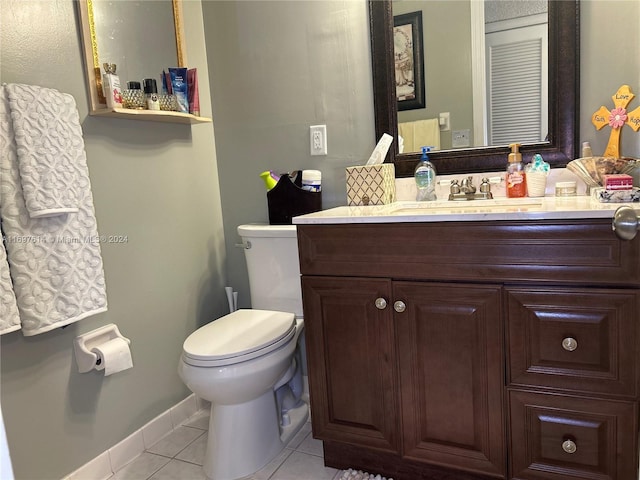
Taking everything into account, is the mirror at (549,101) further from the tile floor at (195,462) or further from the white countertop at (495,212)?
the tile floor at (195,462)

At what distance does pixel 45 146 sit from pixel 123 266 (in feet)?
1.65

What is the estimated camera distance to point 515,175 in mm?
1499

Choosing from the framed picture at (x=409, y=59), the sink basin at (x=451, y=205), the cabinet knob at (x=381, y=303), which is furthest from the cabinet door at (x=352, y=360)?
the framed picture at (x=409, y=59)

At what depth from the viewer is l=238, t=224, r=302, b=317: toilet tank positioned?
68.7 inches

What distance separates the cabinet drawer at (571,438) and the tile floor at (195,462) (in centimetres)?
61

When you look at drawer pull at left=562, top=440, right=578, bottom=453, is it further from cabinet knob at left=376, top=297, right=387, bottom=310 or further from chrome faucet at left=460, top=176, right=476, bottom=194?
chrome faucet at left=460, top=176, right=476, bottom=194

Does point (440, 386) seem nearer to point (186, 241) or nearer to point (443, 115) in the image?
point (443, 115)

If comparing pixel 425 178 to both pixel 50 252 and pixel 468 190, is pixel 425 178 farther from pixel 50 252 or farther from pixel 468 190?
pixel 50 252

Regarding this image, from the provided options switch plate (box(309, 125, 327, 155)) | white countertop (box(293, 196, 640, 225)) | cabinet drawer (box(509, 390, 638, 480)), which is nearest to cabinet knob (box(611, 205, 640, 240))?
white countertop (box(293, 196, 640, 225))

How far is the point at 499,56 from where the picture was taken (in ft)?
5.01

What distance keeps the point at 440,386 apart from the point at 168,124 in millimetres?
1397

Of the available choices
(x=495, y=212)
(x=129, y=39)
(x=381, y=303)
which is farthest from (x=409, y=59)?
(x=129, y=39)

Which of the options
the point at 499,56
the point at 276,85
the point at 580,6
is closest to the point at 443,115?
the point at 499,56

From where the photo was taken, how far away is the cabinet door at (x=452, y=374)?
4.00ft
